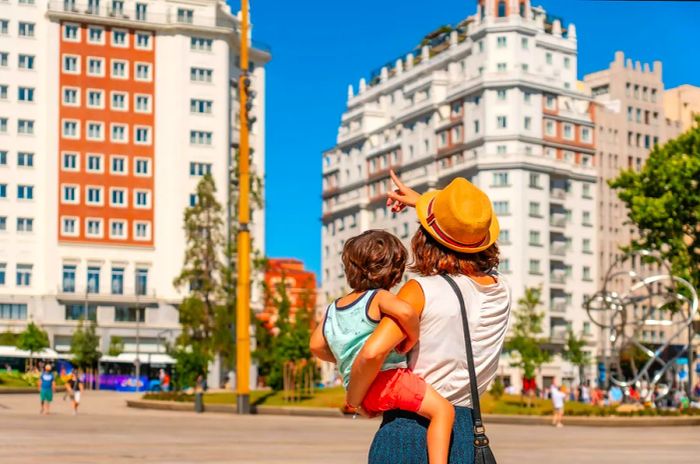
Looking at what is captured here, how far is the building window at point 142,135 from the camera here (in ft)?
325

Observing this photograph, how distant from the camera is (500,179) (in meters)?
113

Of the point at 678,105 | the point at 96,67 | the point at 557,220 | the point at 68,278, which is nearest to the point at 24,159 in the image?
the point at 96,67

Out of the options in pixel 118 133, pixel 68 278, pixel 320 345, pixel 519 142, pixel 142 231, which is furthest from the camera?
pixel 519 142

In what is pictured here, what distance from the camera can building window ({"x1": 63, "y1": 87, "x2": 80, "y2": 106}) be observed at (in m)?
97.4

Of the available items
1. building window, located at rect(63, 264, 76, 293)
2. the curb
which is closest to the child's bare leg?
the curb

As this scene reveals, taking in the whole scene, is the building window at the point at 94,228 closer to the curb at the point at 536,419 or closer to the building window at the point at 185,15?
the building window at the point at 185,15

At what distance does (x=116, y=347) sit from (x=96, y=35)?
24075 mm

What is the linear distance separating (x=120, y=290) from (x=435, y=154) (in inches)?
1398

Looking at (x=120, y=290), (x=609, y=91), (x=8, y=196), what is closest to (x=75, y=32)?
(x=8, y=196)

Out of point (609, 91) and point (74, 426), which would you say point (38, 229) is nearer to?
point (609, 91)

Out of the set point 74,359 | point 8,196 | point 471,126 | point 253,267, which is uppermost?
point 471,126

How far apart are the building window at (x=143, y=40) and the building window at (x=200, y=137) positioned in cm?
747

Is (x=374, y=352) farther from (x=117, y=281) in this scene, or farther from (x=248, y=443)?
(x=117, y=281)

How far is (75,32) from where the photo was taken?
9819 centimetres
